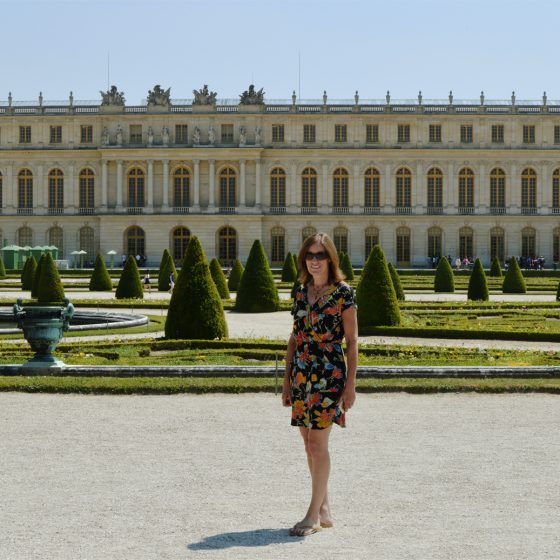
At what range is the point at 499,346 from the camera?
1678 cm

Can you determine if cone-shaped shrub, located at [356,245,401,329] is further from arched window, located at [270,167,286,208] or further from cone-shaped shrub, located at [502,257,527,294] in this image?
arched window, located at [270,167,286,208]

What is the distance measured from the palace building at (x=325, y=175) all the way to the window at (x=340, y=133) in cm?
8

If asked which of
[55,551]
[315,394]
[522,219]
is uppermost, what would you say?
[522,219]

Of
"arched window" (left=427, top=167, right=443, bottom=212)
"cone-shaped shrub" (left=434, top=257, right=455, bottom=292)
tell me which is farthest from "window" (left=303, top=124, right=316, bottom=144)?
"cone-shaped shrub" (left=434, top=257, right=455, bottom=292)

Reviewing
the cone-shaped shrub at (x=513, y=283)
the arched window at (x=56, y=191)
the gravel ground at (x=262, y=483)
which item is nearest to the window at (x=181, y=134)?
the arched window at (x=56, y=191)

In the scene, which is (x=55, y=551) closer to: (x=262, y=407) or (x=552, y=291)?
(x=262, y=407)

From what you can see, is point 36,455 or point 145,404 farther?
point 145,404

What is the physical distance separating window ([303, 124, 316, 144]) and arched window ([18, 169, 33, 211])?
1599cm

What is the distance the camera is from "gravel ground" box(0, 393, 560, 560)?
5.57m

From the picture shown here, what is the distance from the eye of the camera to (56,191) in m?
57.6

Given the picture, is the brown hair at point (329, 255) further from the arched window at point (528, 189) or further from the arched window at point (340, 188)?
the arched window at point (528, 189)

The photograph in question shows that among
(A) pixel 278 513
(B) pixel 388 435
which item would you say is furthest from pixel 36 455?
(B) pixel 388 435

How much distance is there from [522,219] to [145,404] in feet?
160

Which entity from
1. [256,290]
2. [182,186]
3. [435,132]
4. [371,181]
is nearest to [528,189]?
[435,132]
